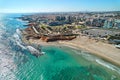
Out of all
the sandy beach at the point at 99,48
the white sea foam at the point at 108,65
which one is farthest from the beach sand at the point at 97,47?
the white sea foam at the point at 108,65

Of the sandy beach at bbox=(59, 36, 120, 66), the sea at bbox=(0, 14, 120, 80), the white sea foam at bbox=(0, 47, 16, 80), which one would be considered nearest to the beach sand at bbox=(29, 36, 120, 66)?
the sandy beach at bbox=(59, 36, 120, 66)

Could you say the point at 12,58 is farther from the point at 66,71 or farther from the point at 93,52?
the point at 93,52

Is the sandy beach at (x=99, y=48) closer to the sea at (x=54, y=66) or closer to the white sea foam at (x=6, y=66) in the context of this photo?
the sea at (x=54, y=66)

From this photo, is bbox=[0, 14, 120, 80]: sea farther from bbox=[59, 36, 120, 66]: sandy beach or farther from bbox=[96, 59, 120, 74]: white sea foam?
bbox=[59, 36, 120, 66]: sandy beach

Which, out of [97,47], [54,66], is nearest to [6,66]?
[54,66]

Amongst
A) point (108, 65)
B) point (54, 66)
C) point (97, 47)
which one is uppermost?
point (54, 66)

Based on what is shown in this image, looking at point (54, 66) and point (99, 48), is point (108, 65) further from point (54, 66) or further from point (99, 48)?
point (99, 48)

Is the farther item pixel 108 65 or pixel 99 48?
pixel 99 48
